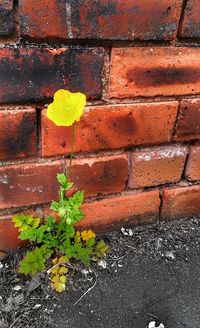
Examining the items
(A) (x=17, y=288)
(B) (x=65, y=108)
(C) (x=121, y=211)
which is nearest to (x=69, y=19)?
(B) (x=65, y=108)

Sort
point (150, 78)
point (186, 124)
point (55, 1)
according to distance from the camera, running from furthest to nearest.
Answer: point (186, 124) < point (150, 78) < point (55, 1)

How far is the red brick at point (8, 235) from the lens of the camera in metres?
1.01

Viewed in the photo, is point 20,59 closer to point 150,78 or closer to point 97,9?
point 97,9

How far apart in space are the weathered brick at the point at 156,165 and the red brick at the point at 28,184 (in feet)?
0.71

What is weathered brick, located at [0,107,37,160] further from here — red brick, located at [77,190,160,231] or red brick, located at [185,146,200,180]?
red brick, located at [185,146,200,180]

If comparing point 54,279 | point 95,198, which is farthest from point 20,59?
point 54,279

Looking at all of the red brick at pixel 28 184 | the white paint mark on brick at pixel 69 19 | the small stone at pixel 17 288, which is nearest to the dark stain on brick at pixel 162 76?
the white paint mark on brick at pixel 69 19

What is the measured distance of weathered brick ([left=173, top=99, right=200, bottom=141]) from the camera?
40.2 inches

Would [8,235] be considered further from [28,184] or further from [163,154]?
[163,154]

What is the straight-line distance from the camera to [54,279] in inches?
39.0

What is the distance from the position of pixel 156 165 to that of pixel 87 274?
0.35m

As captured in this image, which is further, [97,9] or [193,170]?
[193,170]

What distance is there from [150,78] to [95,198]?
14.0 inches

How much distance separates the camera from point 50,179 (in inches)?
39.2
